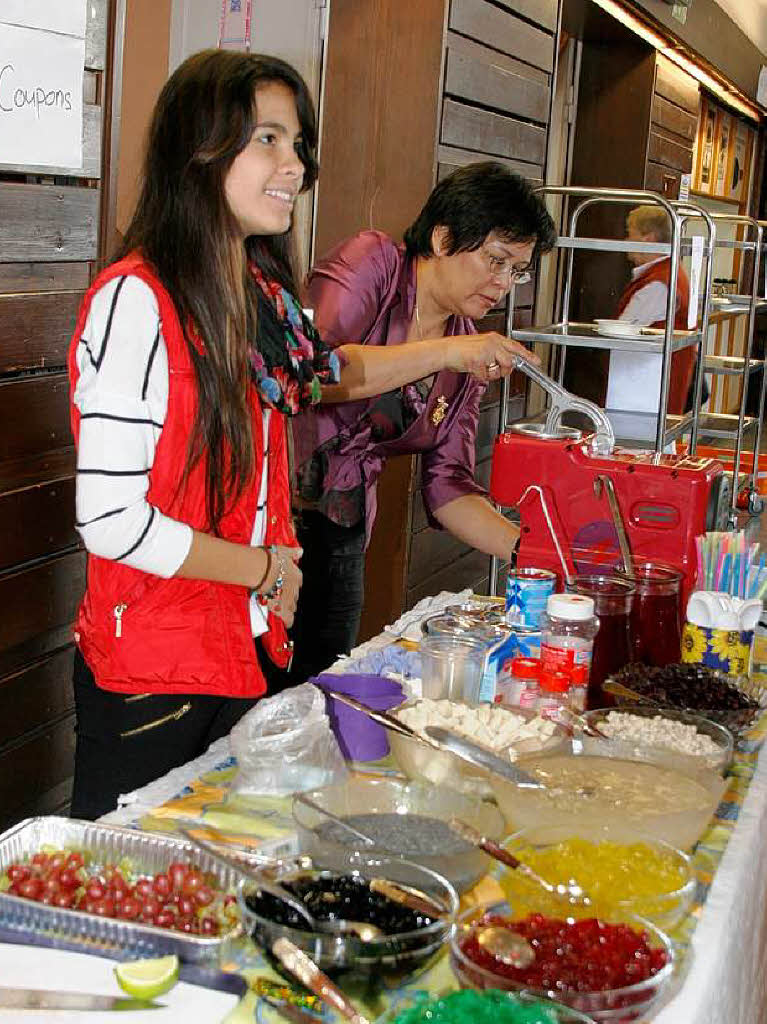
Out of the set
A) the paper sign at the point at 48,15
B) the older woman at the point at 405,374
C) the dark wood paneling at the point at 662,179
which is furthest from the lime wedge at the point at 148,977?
the dark wood paneling at the point at 662,179

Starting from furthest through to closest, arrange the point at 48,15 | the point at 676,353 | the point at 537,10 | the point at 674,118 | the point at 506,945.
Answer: the point at 674,118 < the point at 676,353 < the point at 537,10 < the point at 48,15 < the point at 506,945

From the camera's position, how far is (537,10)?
16.1 feet

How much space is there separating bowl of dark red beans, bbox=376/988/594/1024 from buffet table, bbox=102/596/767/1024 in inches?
3.3

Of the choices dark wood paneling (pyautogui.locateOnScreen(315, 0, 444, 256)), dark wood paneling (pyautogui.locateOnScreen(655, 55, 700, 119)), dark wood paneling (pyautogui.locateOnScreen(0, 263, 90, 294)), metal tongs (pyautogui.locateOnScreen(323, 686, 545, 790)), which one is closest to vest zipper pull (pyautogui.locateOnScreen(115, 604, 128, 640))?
metal tongs (pyautogui.locateOnScreen(323, 686, 545, 790))

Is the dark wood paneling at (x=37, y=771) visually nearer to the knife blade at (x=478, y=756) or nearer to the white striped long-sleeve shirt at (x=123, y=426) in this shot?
the white striped long-sleeve shirt at (x=123, y=426)

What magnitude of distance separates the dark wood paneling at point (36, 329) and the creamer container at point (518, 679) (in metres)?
→ 1.16

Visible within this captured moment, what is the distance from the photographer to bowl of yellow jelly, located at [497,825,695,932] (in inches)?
50.3

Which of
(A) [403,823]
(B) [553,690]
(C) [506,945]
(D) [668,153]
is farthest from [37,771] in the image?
(D) [668,153]

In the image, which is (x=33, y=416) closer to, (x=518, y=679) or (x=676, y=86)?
(x=518, y=679)

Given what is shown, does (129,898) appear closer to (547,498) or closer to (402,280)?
(547,498)

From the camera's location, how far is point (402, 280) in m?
2.82

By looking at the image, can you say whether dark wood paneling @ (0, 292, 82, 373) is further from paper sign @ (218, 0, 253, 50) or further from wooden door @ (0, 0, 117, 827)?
paper sign @ (218, 0, 253, 50)

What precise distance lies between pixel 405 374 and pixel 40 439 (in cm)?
76

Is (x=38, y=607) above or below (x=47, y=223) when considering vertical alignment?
below
